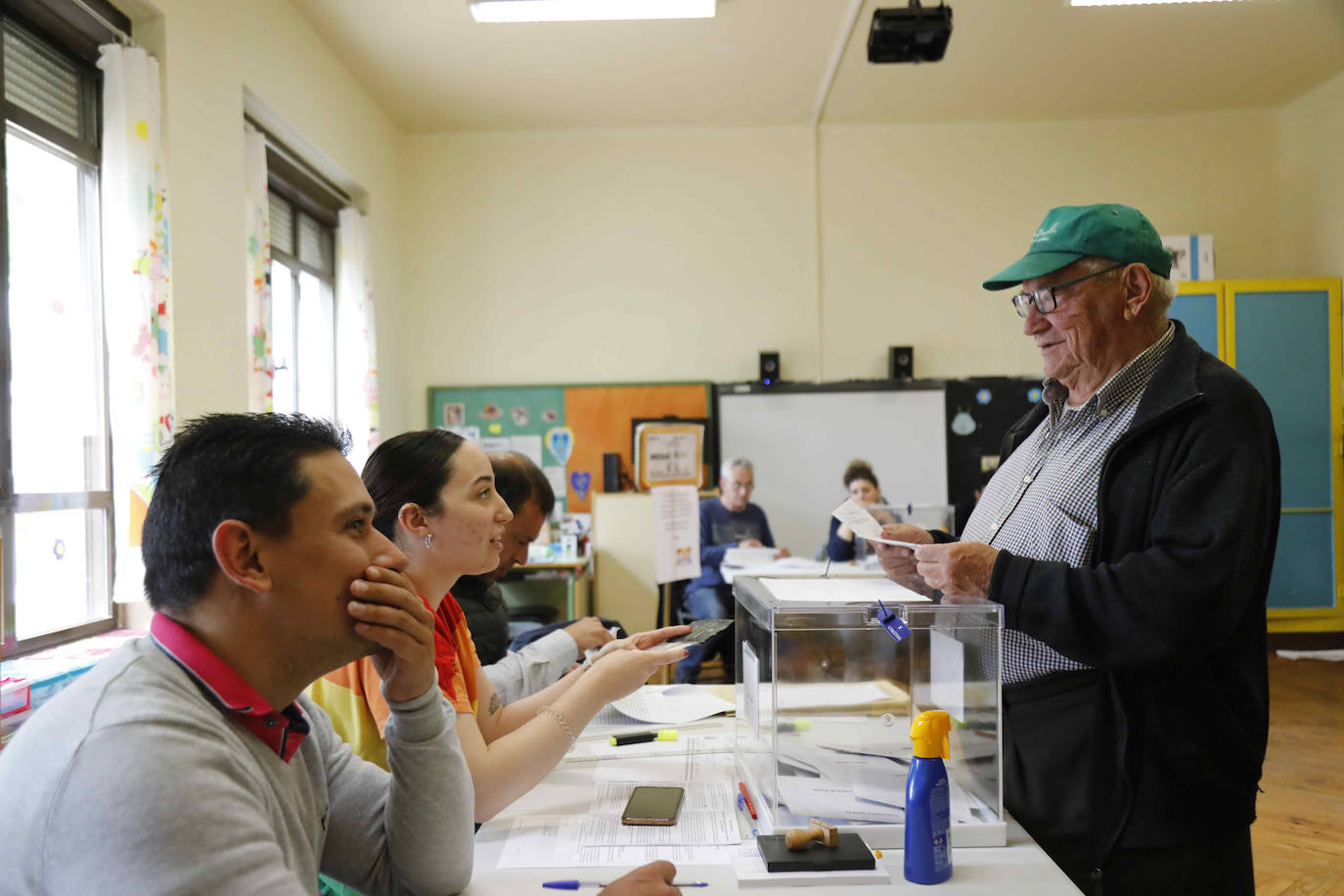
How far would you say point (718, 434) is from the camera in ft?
20.3

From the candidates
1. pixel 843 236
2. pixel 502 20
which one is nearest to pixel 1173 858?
pixel 502 20

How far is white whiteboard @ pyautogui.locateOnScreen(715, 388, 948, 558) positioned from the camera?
6.14 metres

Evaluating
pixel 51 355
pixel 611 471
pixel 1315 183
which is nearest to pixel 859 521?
pixel 51 355

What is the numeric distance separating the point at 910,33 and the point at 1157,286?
2.83 metres

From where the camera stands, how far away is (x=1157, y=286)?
5.31 ft

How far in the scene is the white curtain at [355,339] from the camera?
5223 millimetres

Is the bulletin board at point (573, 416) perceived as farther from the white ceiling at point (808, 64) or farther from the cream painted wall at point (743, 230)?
the white ceiling at point (808, 64)

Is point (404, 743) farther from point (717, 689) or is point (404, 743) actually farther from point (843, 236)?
point (843, 236)

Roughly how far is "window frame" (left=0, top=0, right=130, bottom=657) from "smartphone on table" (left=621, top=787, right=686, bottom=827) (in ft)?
6.13

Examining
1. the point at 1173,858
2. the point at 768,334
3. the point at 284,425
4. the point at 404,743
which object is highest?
the point at 768,334

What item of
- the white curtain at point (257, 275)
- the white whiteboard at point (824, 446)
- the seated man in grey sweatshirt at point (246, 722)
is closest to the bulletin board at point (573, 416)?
the white whiteboard at point (824, 446)

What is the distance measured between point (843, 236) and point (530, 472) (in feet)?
14.2

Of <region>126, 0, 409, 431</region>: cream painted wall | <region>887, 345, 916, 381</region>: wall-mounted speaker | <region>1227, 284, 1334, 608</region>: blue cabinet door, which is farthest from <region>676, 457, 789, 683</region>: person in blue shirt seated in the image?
<region>1227, 284, 1334, 608</region>: blue cabinet door

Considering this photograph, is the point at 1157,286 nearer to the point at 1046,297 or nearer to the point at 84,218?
the point at 1046,297
